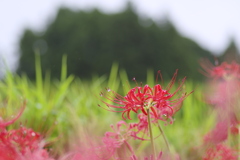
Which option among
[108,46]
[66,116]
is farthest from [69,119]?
[108,46]

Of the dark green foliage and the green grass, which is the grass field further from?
the dark green foliage

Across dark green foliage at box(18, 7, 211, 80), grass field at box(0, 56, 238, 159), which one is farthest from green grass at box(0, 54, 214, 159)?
dark green foliage at box(18, 7, 211, 80)

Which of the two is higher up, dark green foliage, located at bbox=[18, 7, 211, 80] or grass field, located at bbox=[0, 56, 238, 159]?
grass field, located at bbox=[0, 56, 238, 159]

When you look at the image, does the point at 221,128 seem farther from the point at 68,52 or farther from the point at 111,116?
the point at 68,52

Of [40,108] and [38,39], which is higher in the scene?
[40,108]

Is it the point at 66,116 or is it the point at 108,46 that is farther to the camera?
the point at 108,46

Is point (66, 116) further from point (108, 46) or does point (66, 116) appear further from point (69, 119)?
point (108, 46)

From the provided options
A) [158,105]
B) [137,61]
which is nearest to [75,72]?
[137,61]

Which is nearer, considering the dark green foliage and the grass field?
the grass field
